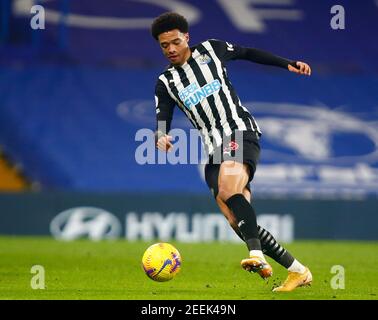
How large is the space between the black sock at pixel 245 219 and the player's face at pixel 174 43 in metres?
1.29

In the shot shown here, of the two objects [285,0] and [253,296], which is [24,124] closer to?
[285,0]

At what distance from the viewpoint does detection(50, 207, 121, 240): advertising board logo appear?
51.7ft

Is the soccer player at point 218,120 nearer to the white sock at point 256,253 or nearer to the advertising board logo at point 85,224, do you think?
the white sock at point 256,253

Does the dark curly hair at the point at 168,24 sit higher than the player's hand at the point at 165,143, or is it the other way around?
the dark curly hair at the point at 168,24

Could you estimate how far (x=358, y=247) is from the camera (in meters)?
14.1

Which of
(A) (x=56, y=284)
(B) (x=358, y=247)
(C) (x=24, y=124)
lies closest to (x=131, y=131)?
(C) (x=24, y=124)

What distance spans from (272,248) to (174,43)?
6.04 ft

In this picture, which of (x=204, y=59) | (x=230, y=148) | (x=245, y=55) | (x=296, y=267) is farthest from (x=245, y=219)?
(x=245, y=55)

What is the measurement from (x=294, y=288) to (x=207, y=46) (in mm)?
2165

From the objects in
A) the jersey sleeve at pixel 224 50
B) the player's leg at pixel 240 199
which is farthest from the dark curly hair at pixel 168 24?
the player's leg at pixel 240 199

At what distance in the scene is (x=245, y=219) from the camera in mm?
7594

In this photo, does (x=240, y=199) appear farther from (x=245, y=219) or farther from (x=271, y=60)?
(x=271, y=60)

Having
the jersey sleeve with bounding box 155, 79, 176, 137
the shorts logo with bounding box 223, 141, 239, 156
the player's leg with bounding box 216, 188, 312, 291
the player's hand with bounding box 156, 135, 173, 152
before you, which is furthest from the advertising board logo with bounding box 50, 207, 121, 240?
the player's hand with bounding box 156, 135, 173, 152

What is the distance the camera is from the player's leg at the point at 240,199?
7.54 metres
